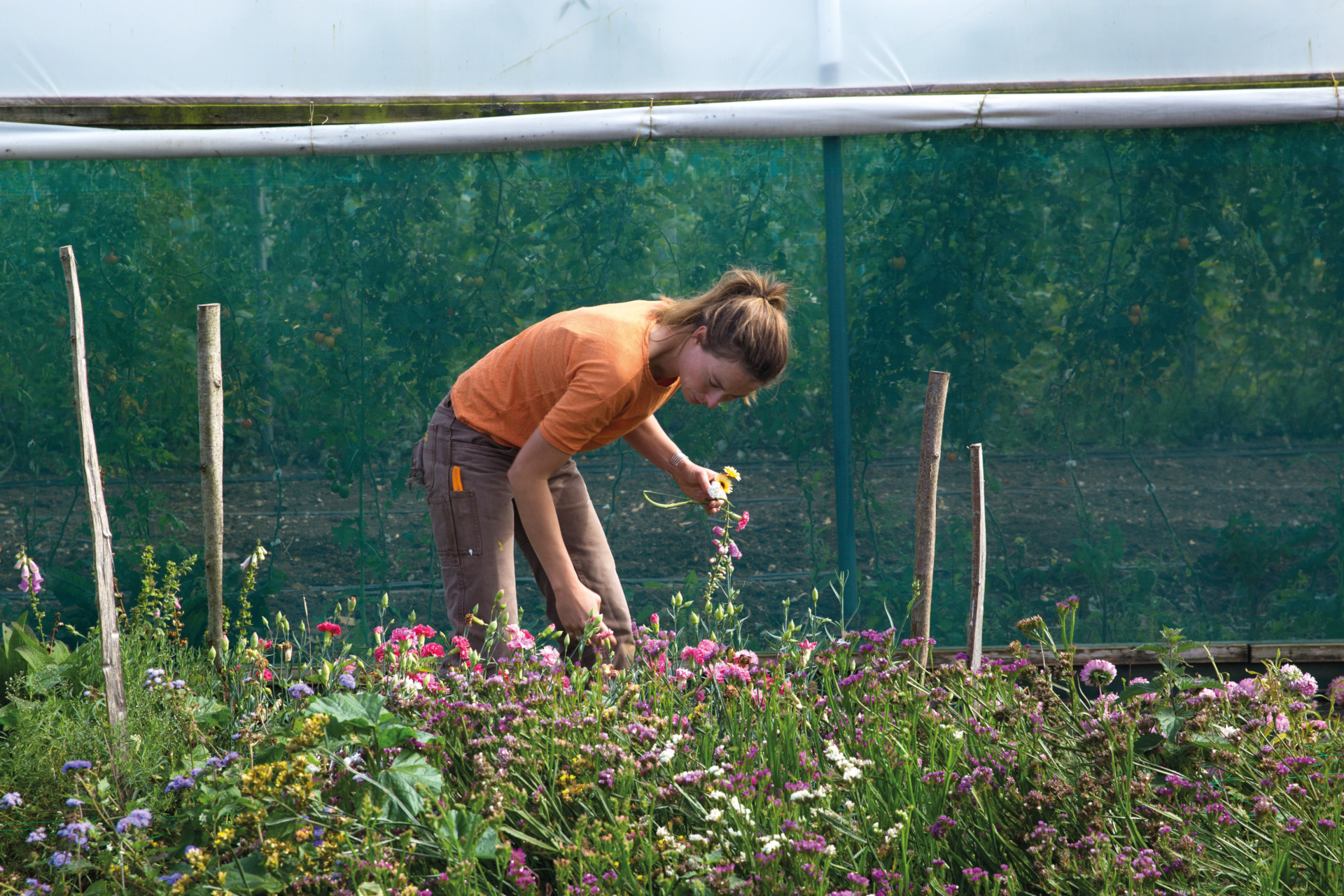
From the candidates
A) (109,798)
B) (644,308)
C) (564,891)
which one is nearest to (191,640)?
(109,798)

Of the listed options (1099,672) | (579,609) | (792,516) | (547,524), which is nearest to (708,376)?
(547,524)

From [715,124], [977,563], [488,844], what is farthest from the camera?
[715,124]

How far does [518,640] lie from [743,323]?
804 millimetres

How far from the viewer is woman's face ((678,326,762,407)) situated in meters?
1.95

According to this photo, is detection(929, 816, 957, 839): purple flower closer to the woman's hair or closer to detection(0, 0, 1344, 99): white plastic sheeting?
the woman's hair

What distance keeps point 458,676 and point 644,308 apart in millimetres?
945

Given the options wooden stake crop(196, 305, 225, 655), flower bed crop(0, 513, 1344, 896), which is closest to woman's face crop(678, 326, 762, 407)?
flower bed crop(0, 513, 1344, 896)

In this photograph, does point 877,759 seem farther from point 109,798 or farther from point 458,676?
point 109,798

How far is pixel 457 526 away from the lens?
223 cm

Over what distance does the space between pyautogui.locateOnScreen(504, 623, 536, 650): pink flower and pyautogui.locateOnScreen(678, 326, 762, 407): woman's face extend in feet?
2.02

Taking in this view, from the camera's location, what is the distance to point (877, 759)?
165cm

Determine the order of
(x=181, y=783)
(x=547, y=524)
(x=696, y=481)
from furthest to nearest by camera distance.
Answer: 1. (x=696, y=481)
2. (x=547, y=524)
3. (x=181, y=783)

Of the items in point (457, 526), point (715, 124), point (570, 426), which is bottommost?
point (457, 526)

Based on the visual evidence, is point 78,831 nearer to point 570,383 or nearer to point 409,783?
point 409,783
